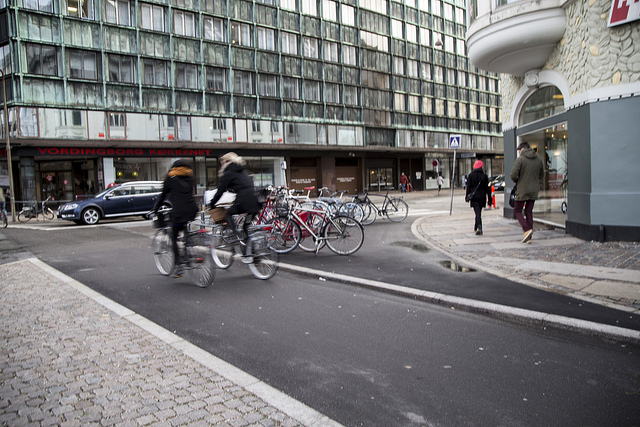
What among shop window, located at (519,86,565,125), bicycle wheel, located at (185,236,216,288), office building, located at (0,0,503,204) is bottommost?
bicycle wheel, located at (185,236,216,288)

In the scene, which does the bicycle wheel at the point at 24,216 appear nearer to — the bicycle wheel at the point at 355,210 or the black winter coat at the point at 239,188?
the bicycle wheel at the point at 355,210

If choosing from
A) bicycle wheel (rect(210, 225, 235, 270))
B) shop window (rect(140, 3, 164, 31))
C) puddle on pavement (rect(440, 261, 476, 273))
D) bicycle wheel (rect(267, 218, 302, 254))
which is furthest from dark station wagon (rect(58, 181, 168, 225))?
shop window (rect(140, 3, 164, 31))

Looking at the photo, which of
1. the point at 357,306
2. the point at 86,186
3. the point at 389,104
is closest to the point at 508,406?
the point at 357,306

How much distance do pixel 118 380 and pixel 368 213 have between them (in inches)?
479

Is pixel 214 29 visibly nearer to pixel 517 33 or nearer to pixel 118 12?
pixel 118 12

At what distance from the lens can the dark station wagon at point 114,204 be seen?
1922 centimetres

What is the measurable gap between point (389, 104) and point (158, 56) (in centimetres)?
2309

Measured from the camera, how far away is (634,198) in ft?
28.8

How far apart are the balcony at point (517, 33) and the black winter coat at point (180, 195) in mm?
8162

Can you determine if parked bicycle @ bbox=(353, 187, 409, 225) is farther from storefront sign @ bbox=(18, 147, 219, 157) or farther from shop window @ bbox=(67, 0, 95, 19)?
shop window @ bbox=(67, 0, 95, 19)

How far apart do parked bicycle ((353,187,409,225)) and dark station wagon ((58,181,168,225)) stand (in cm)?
913

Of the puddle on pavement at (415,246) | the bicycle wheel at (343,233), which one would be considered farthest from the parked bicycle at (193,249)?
the puddle on pavement at (415,246)

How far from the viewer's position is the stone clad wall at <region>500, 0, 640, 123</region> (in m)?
8.69

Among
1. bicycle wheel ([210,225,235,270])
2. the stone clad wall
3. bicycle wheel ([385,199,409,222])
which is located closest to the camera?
bicycle wheel ([210,225,235,270])
